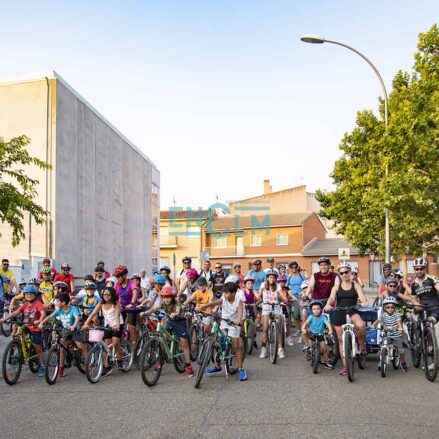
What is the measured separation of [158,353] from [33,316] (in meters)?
2.28

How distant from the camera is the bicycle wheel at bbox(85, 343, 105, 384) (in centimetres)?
940

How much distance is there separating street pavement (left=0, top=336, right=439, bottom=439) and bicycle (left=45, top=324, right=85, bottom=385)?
19 cm

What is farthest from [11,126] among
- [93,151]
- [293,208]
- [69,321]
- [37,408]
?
[293,208]

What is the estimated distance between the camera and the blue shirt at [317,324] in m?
10.4

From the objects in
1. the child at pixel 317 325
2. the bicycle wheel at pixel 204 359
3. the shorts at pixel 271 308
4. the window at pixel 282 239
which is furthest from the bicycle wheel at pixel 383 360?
the window at pixel 282 239

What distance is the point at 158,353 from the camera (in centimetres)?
946

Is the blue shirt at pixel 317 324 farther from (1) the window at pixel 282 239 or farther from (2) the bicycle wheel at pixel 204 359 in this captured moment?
(1) the window at pixel 282 239

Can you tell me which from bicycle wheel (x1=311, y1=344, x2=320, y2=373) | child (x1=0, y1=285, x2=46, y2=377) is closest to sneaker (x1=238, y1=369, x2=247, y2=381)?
bicycle wheel (x1=311, y1=344, x2=320, y2=373)

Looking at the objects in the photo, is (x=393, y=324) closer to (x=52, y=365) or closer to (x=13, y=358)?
(x=52, y=365)

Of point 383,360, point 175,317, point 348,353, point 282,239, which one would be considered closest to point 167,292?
point 175,317

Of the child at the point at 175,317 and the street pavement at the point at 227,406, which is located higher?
the child at the point at 175,317

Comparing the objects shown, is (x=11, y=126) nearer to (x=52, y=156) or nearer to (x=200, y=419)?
(x=52, y=156)

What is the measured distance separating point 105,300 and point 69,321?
681mm

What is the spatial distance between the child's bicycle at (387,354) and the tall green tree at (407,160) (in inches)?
445
